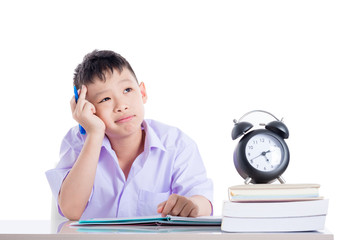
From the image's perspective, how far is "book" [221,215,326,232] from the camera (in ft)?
3.88

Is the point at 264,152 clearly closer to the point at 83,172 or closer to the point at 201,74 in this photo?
the point at 83,172

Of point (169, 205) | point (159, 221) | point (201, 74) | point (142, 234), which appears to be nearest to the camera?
point (142, 234)

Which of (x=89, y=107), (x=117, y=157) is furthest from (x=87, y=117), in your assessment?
(x=117, y=157)

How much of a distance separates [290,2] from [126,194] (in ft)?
5.58

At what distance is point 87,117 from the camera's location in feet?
5.82

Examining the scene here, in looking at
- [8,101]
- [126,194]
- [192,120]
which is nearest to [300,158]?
[192,120]

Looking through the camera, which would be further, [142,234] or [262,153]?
[262,153]

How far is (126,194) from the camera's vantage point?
1.91 m

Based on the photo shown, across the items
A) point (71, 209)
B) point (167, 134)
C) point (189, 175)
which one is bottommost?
point (71, 209)

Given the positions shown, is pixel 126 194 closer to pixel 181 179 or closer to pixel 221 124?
pixel 181 179

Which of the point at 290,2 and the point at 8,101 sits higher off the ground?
the point at 290,2

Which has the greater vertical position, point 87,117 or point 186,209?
point 87,117

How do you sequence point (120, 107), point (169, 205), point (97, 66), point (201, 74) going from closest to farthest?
point (169, 205)
point (120, 107)
point (97, 66)
point (201, 74)

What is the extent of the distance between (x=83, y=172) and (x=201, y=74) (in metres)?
1.40
